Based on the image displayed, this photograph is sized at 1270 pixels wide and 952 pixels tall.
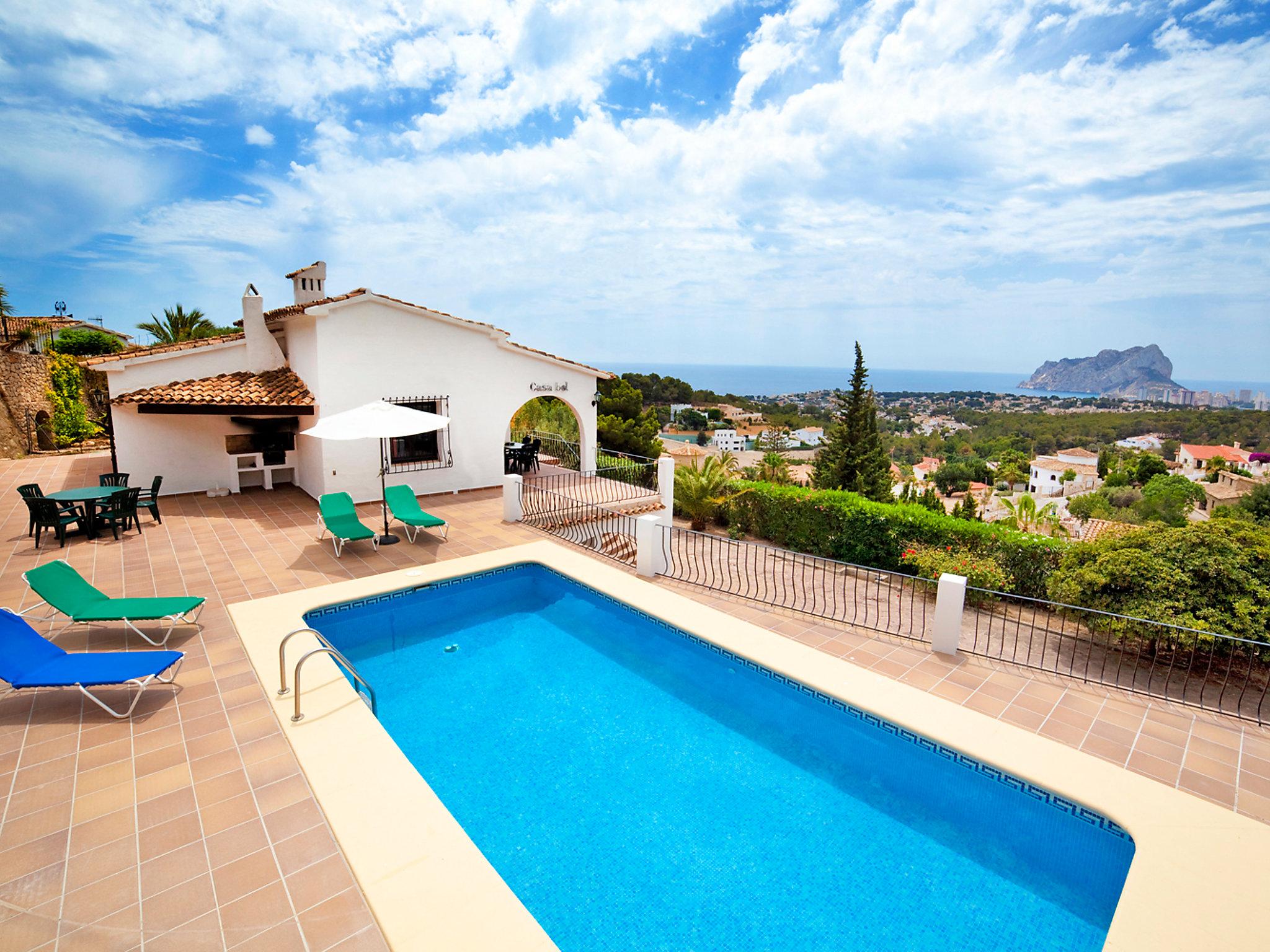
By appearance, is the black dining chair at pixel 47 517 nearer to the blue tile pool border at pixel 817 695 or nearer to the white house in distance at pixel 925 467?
the blue tile pool border at pixel 817 695

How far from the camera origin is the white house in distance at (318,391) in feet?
44.9

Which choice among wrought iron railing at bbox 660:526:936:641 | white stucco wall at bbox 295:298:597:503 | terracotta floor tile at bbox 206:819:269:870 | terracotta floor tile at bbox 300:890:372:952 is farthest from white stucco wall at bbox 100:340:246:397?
terracotta floor tile at bbox 300:890:372:952

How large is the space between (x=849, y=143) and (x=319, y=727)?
61.0 ft

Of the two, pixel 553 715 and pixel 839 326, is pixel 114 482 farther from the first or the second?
pixel 839 326

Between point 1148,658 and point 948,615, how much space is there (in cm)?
319

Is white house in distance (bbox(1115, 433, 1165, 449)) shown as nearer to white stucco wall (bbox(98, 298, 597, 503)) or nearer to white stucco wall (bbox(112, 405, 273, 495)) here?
white stucco wall (bbox(98, 298, 597, 503))

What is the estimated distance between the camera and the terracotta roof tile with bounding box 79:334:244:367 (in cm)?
1334

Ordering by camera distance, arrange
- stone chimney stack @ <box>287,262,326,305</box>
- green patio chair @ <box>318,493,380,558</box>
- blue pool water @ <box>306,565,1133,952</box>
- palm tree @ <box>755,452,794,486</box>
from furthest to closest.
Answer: palm tree @ <box>755,452,794,486</box>, stone chimney stack @ <box>287,262,326,305</box>, green patio chair @ <box>318,493,380,558</box>, blue pool water @ <box>306,565,1133,952</box>

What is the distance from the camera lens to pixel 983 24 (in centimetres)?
1253

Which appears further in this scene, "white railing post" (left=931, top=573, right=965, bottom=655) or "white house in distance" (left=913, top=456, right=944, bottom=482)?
"white house in distance" (left=913, top=456, right=944, bottom=482)

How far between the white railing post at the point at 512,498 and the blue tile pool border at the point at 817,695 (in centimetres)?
280

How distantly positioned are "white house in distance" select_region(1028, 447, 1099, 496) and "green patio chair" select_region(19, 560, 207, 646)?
9274 cm

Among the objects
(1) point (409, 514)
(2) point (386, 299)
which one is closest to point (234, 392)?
(2) point (386, 299)

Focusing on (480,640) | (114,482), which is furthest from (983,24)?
(114,482)
